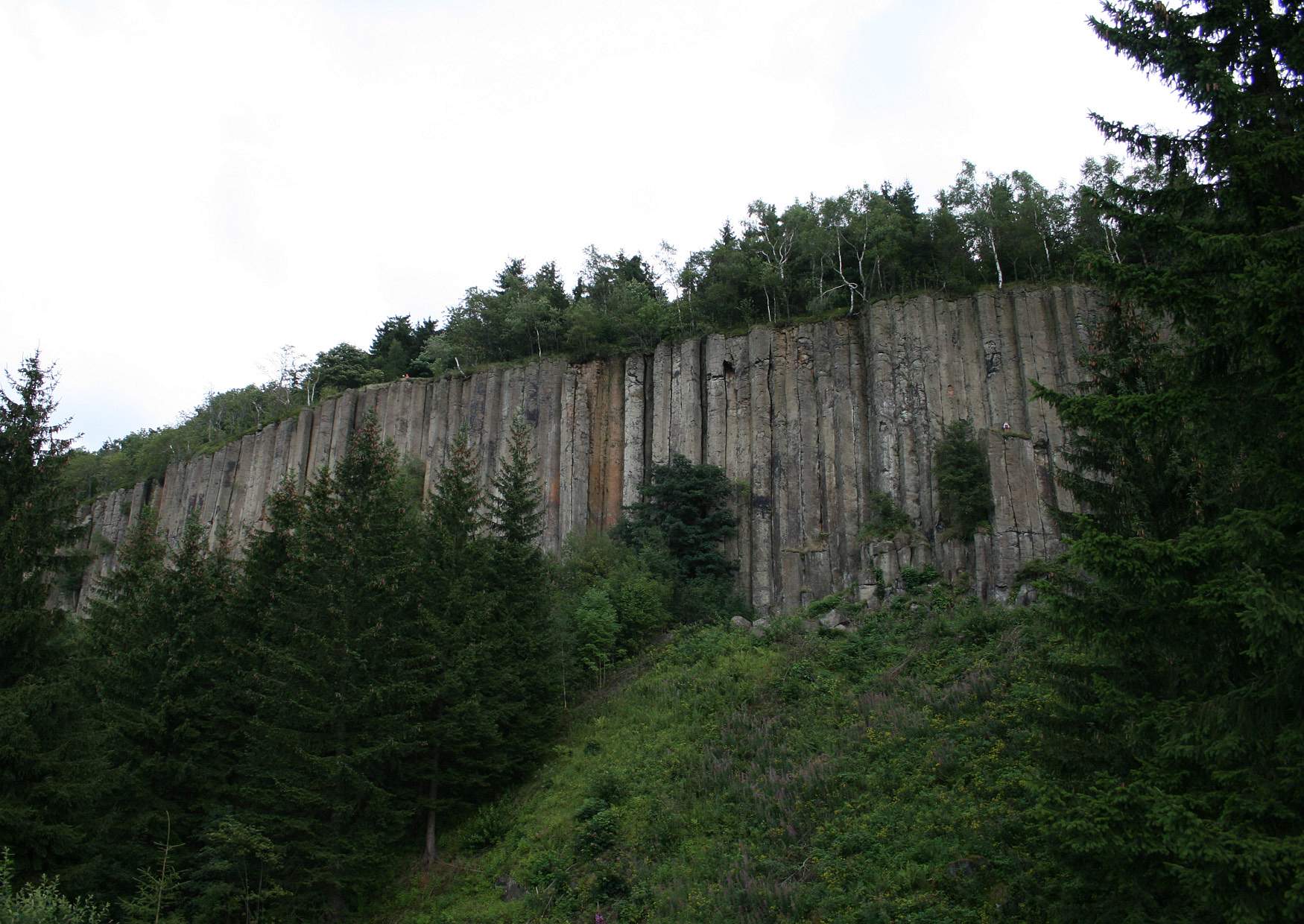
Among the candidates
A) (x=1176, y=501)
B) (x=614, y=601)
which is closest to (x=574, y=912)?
(x=1176, y=501)

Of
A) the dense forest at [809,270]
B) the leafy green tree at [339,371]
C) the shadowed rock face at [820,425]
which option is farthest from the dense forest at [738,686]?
the leafy green tree at [339,371]

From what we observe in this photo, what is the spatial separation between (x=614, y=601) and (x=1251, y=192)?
2480 cm

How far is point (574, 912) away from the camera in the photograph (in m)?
17.7

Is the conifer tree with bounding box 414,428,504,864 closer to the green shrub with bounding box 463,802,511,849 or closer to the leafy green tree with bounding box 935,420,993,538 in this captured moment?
the green shrub with bounding box 463,802,511,849

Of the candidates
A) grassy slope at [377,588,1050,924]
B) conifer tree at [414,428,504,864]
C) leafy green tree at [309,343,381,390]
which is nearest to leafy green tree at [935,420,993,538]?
grassy slope at [377,588,1050,924]

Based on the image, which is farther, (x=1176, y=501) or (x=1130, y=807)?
(x=1176, y=501)

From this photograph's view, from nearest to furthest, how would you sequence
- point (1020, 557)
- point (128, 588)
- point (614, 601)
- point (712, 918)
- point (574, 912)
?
point (712, 918)
point (574, 912)
point (128, 588)
point (1020, 557)
point (614, 601)

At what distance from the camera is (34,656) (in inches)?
722

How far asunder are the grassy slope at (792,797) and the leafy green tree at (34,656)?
7.02 m

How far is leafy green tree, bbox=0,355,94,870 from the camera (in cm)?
1688

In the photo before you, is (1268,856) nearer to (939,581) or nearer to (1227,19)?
(1227,19)

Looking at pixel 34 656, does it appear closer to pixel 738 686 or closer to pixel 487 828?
pixel 487 828

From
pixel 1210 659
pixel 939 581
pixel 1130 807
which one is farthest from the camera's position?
pixel 939 581

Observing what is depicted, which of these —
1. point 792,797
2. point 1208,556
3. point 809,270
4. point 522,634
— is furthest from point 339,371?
point 1208,556
